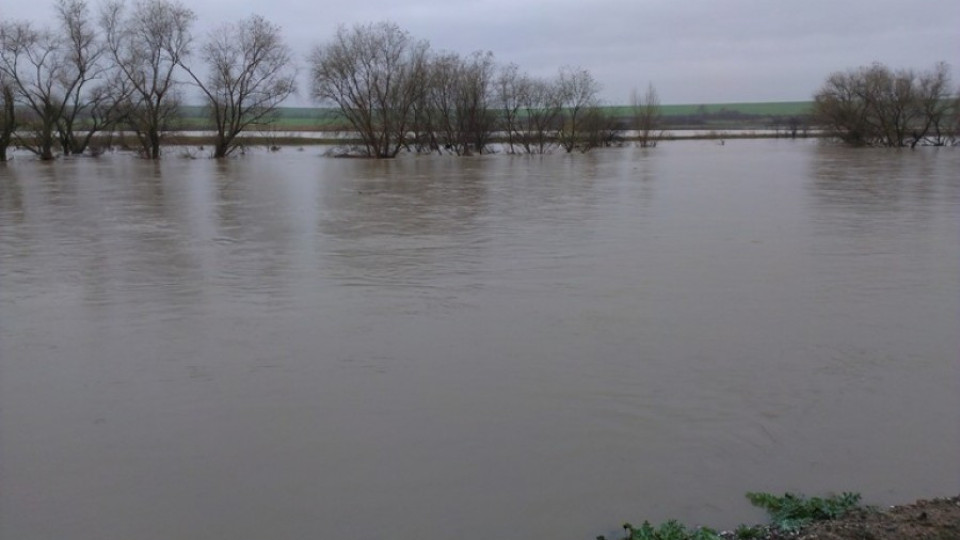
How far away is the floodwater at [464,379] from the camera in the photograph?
3.81 m

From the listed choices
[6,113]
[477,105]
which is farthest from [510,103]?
[6,113]

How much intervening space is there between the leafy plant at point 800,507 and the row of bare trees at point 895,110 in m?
56.0

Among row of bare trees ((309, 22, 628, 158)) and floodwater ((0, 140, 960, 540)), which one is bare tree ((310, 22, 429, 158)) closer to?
row of bare trees ((309, 22, 628, 158))

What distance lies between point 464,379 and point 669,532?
2.31 metres

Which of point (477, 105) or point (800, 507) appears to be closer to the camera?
point (800, 507)

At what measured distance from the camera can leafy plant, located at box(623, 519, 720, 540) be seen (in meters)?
3.27

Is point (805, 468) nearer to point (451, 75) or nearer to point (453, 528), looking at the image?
point (453, 528)

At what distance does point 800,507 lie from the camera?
3529 mm

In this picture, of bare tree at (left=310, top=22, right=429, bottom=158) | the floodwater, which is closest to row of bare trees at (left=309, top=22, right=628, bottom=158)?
bare tree at (left=310, top=22, right=429, bottom=158)

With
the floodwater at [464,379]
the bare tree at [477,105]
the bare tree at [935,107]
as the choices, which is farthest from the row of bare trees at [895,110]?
the floodwater at [464,379]

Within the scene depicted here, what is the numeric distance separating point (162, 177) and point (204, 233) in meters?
16.2

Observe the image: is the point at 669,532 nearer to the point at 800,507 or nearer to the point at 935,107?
the point at 800,507

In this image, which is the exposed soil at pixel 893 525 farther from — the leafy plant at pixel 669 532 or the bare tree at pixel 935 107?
the bare tree at pixel 935 107

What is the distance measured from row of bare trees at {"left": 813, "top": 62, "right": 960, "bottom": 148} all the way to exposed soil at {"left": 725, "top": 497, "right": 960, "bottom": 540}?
56038mm
